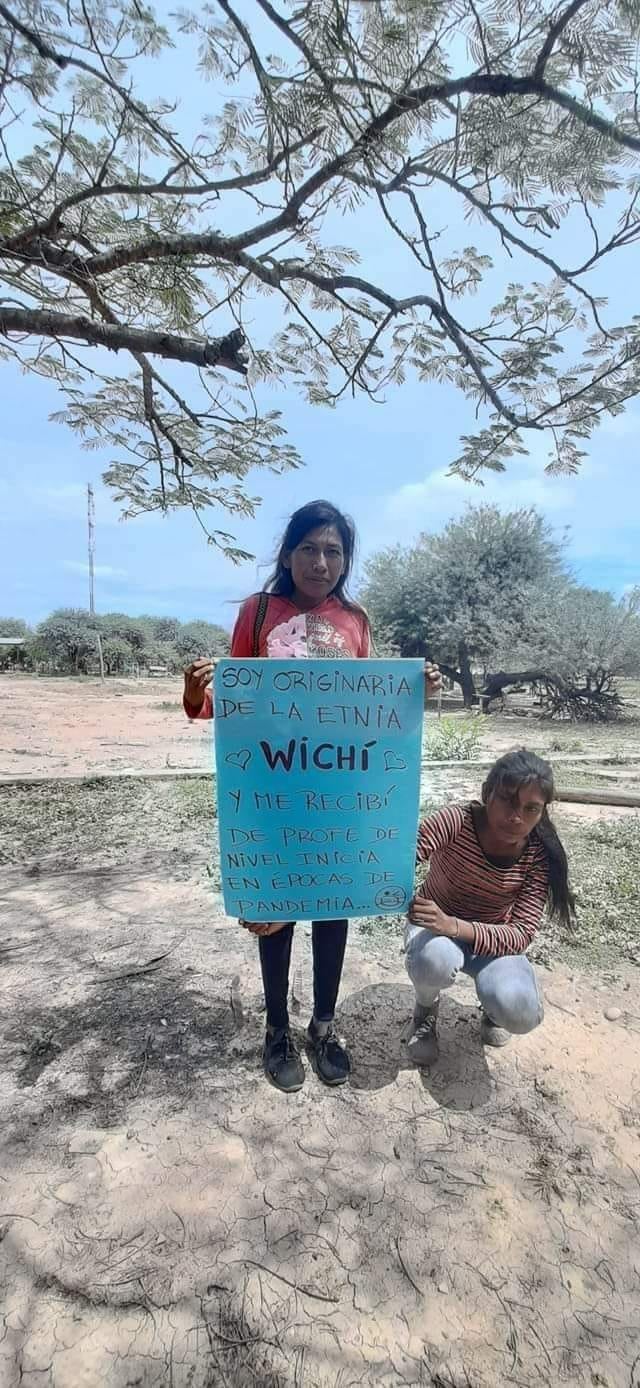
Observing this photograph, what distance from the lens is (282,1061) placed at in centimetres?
184

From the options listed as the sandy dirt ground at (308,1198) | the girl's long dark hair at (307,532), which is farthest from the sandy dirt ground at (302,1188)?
the girl's long dark hair at (307,532)

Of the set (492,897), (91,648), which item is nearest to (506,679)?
(492,897)

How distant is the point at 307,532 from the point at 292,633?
11.3 inches

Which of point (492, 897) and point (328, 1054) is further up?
point (492, 897)

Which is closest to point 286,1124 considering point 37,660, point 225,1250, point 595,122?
point 225,1250

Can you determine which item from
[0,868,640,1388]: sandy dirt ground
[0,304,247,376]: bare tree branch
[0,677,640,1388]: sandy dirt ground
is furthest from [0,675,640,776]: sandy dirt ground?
[0,868,640,1388]: sandy dirt ground

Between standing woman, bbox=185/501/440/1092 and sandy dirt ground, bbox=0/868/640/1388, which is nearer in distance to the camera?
sandy dirt ground, bbox=0/868/640/1388

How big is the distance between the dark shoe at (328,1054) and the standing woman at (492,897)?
25 centimetres

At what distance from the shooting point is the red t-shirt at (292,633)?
5.70ft

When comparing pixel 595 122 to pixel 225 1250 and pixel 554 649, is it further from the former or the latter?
pixel 554 649

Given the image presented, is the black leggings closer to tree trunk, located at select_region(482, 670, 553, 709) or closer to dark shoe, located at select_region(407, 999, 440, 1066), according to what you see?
dark shoe, located at select_region(407, 999, 440, 1066)

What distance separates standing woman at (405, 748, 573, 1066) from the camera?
5.79 feet

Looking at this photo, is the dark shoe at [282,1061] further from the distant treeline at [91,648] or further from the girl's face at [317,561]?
the distant treeline at [91,648]

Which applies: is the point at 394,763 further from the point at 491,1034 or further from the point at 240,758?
the point at 491,1034
